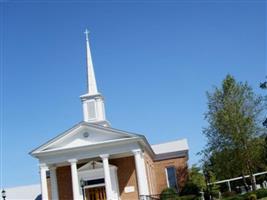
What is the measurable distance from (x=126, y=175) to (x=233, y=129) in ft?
36.4

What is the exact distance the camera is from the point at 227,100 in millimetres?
43875

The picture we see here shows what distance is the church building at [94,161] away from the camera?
39156 mm

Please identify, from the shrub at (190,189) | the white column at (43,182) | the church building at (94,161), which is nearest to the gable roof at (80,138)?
the church building at (94,161)

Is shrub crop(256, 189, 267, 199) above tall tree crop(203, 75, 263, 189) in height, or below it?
below

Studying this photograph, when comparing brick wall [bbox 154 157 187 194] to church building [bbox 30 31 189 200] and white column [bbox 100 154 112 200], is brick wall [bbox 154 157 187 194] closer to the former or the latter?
church building [bbox 30 31 189 200]

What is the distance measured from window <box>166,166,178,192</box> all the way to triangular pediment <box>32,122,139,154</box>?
48.4 ft

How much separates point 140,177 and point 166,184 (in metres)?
14.4

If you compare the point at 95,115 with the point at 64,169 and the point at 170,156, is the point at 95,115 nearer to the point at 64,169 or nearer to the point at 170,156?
the point at 64,169

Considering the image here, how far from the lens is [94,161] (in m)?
41.8

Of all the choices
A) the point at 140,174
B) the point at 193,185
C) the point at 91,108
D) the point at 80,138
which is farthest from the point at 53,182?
the point at 193,185

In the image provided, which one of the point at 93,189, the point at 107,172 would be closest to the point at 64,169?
the point at 93,189

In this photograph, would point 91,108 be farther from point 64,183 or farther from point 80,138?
point 64,183

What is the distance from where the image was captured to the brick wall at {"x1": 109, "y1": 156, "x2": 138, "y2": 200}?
42.2 m

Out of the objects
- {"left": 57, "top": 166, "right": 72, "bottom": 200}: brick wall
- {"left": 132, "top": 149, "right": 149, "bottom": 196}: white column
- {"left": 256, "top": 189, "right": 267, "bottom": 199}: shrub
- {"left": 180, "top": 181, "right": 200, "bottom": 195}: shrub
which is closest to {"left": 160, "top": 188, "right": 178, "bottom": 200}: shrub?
{"left": 180, "top": 181, "right": 200, "bottom": 195}: shrub
